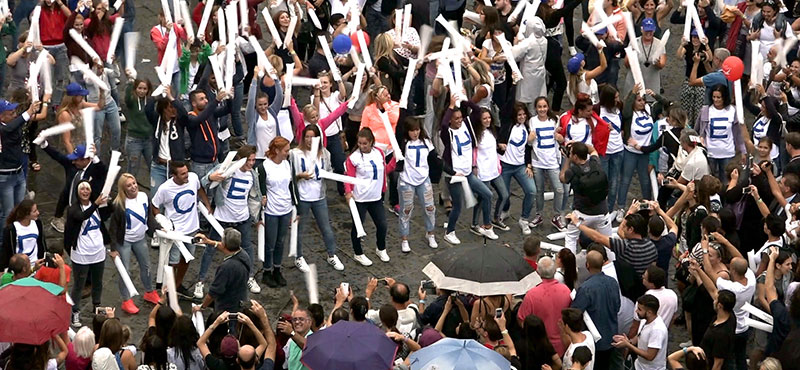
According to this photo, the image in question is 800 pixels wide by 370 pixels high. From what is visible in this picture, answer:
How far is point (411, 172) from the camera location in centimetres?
1505

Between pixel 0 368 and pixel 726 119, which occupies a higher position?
pixel 726 119

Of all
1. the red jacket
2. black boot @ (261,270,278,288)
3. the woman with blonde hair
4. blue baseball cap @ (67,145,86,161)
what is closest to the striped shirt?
the red jacket

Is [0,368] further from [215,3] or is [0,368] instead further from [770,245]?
[215,3]

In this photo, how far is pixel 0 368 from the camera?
11375 mm

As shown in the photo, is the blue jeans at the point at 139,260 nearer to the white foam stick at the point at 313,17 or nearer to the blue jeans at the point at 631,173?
the white foam stick at the point at 313,17

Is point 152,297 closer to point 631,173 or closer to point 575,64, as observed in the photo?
point 631,173

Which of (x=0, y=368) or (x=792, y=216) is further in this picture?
(x=792, y=216)

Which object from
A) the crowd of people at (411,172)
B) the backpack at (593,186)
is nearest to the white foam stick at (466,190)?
the crowd of people at (411,172)

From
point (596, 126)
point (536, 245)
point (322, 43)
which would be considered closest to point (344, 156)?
point (322, 43)

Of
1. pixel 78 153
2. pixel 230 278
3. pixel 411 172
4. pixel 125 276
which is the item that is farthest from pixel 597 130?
pixel 78 153

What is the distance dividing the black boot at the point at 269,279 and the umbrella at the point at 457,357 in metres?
4.23

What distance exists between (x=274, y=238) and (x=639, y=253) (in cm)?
395

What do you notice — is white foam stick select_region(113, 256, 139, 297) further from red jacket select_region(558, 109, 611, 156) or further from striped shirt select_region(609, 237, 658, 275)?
red jacket select_region(558, 109, 611, 156)

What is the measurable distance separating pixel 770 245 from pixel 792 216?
1.89 feet
